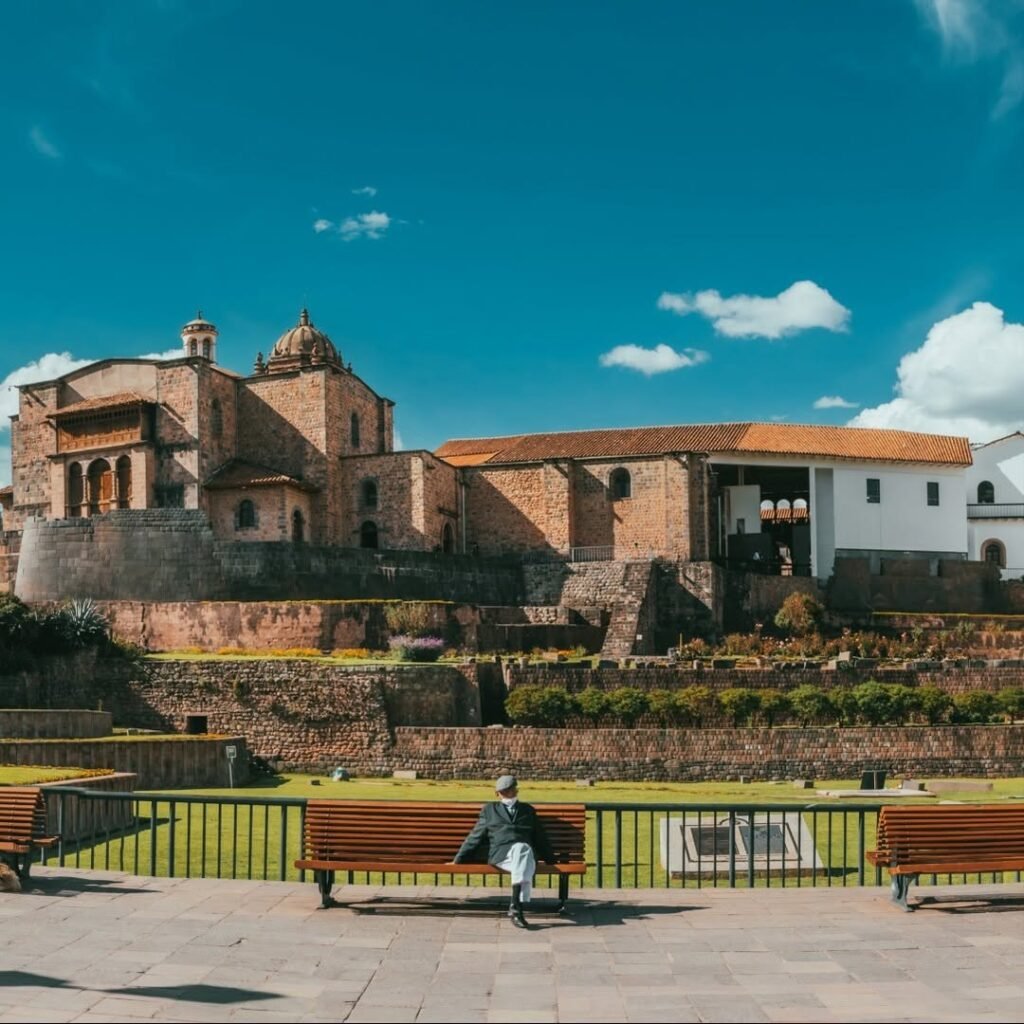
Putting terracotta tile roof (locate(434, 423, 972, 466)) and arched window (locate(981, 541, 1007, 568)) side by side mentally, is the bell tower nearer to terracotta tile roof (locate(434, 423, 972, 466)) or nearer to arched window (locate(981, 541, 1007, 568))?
terracotta tile roof (locate(434, 423, 972, 466))

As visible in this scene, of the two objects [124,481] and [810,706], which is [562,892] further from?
[124,481]

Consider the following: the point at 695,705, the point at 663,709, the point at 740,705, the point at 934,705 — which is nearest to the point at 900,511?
the point at 934,705

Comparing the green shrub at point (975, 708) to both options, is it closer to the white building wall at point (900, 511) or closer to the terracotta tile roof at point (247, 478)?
the white building wall at point (900, 511)

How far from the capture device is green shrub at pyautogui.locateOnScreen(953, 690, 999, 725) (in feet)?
88.8

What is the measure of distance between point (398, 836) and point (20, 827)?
10.3ft

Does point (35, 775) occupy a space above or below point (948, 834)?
below

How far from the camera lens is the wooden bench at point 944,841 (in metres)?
9.05

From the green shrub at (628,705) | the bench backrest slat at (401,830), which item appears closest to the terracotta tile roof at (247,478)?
the green shrub at (628,705)

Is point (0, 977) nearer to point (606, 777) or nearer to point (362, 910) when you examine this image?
point (362, 910)

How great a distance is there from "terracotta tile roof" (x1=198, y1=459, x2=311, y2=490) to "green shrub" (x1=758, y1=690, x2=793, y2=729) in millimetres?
19577

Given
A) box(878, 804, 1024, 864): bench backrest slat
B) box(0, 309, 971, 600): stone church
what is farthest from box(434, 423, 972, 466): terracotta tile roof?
box(878, 804, 1024, 864): bench backrest slat

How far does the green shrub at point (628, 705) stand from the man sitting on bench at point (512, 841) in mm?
17517

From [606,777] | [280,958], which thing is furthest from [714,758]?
[280,958]

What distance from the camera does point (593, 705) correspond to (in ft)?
87.2
